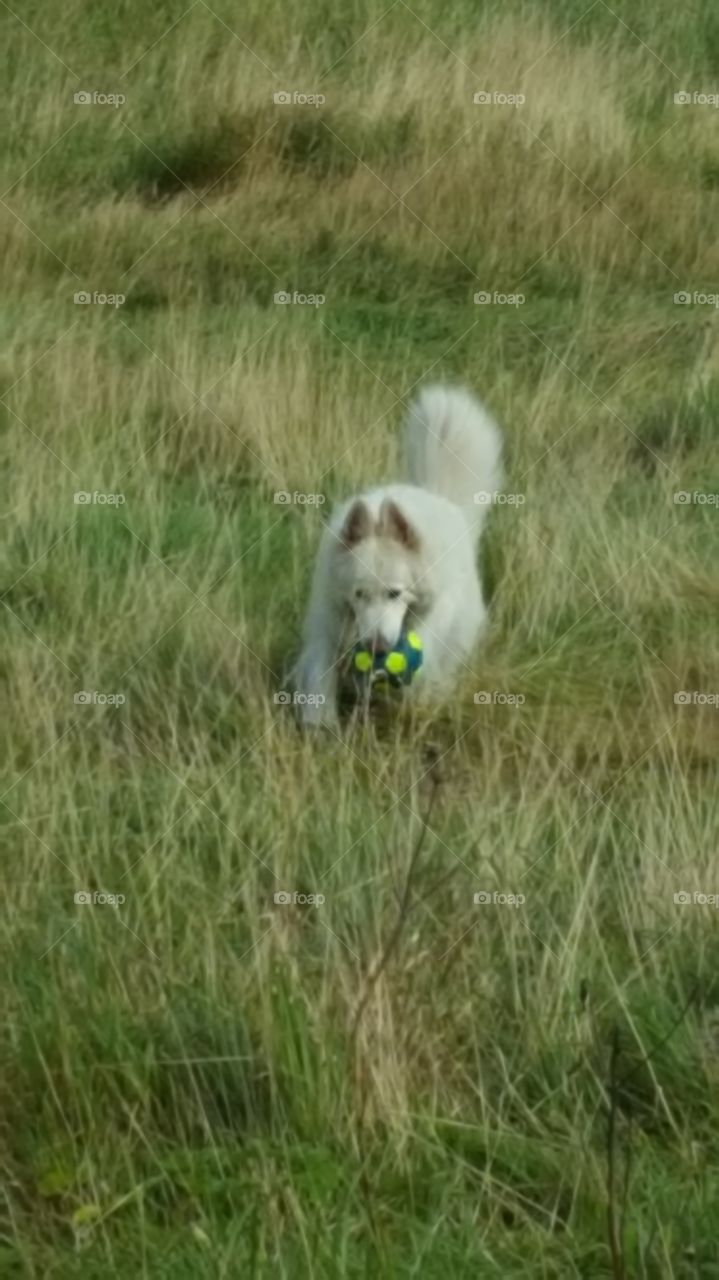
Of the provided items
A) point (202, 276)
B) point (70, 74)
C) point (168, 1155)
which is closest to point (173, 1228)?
point (168, 1155)

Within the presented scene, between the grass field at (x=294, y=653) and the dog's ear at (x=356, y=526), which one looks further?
the dog's ear at (x=356, y=526)

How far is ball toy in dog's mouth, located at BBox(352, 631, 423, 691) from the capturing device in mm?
3381

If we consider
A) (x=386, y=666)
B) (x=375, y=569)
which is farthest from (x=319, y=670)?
(x=375, y=569)

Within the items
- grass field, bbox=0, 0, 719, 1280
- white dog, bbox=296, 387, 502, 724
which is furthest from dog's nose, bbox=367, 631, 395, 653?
grass field, bbox=0, 0, 719, 1280

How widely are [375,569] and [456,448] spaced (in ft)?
1.63

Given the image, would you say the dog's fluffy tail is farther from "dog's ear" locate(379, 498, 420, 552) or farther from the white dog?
"dog's ear" locate(379, 498, 420, 552)

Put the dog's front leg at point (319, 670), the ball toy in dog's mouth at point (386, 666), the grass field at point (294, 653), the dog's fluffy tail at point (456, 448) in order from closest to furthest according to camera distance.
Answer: the grass field at point (294, 653)
the dog's front leg at point (319, 670)
the ball toy in dog's mouth at point (386, 666)
the dog's fluffy tail at point (456, 448)

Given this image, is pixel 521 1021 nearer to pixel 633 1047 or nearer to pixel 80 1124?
pixel 633 1047

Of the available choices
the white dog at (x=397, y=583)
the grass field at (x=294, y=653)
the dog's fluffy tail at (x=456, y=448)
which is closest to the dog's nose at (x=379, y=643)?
the white dog at (x=397, y=583)

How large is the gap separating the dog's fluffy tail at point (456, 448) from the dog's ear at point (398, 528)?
0.33 meters

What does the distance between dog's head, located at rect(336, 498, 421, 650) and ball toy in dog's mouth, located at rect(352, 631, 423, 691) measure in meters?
0.03

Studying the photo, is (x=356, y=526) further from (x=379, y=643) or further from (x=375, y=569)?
(x=379, y=643)

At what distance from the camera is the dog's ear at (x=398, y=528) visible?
3453 mm

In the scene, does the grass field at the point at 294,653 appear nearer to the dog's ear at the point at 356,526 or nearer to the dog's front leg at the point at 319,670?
the dog's front leg at the point at 319,670
